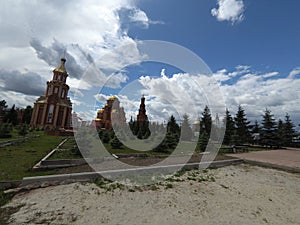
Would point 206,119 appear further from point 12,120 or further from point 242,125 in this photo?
point 12,120

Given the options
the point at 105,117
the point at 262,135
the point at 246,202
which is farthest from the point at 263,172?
the point at 105,117

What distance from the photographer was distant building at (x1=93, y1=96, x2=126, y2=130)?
29.9 m

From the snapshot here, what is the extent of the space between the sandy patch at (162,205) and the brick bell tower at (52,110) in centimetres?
3012

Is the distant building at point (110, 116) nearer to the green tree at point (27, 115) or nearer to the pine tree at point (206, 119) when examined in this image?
the pine tree at point (206, 119)

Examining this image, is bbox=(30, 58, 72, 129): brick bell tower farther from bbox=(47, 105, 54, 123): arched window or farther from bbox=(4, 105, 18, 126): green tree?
bbox=(4, 105, 18, 126): green tree

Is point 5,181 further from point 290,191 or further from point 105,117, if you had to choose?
point 105,117

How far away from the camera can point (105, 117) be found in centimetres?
3553

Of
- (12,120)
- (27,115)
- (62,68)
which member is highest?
(62,68)

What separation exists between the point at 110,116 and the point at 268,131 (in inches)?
1060

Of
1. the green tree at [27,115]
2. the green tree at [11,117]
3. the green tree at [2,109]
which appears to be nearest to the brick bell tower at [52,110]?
the green tree at [11,117]

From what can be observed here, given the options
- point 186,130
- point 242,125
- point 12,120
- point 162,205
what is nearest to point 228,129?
point 242,125

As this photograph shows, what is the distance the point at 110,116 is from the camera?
3419cm

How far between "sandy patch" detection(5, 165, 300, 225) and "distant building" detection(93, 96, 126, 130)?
24643 millimetres

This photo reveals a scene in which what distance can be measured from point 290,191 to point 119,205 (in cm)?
527
